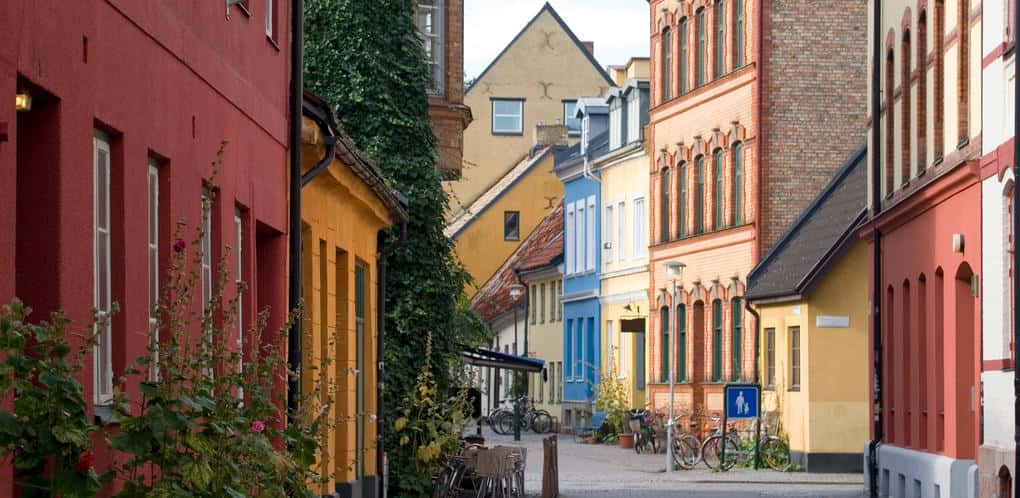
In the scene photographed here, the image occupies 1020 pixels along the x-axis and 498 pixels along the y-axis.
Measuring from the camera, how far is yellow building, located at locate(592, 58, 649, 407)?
55.2m

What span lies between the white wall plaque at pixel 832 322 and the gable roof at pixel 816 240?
1.88 ft

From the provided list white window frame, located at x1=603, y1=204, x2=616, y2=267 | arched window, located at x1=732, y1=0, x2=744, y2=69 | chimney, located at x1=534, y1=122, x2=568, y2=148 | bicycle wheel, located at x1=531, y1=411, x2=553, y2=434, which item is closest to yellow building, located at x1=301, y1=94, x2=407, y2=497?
arched window, located at x1=732, y1=0, x2=744, y2=69

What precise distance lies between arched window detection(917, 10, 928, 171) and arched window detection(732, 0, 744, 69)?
17.3m

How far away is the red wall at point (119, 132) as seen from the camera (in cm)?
935

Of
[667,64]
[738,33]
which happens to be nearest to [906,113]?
[738,33]

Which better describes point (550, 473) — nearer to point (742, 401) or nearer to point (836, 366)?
point (742, 401)

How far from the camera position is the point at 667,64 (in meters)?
51.6

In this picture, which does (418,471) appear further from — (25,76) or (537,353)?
(537,353)

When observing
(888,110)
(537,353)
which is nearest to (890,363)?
(888,110)

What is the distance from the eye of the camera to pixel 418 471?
27219 millimetres

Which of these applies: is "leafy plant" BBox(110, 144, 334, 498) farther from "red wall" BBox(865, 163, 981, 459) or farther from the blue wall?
the blue wall

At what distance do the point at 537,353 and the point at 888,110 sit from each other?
127 ft

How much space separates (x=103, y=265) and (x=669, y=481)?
25.7m

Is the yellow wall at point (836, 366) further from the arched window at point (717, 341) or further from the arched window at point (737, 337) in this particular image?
the arched window at point (717, 341)
